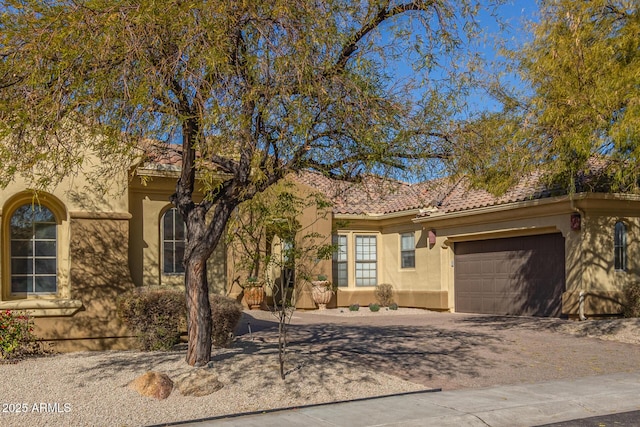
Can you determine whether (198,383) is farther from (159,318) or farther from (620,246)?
(620,246)

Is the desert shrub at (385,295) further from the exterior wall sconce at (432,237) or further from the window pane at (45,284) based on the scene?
the window pane at (45,284)

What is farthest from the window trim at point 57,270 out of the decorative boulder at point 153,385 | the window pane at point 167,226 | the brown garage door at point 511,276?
the brown garage door at point 511,276

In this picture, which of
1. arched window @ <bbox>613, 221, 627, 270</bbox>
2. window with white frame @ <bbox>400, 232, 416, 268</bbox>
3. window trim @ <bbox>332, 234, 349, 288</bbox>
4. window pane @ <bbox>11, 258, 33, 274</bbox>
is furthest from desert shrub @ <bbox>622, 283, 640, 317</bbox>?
window pane @ <bbox>11, 258, 33, 274</bbox>

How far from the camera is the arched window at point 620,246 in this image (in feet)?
61.3

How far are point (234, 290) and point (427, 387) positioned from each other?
35.0 feet

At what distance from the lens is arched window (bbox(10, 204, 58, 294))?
13047mm

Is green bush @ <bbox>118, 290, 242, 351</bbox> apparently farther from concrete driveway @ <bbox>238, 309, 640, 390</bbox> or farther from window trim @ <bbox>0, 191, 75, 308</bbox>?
concrete driveway @ <bbox>238, 309, 640, 390</bbox>

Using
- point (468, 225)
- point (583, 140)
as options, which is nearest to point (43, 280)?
point (583, 140)

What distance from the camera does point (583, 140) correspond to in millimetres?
13578

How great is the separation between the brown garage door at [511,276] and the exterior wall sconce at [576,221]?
89 cm

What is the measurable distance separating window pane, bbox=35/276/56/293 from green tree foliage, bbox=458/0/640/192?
854cm

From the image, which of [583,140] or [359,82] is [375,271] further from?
[359,82]

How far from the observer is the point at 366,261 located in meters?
25.9

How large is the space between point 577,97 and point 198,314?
29.1ft
